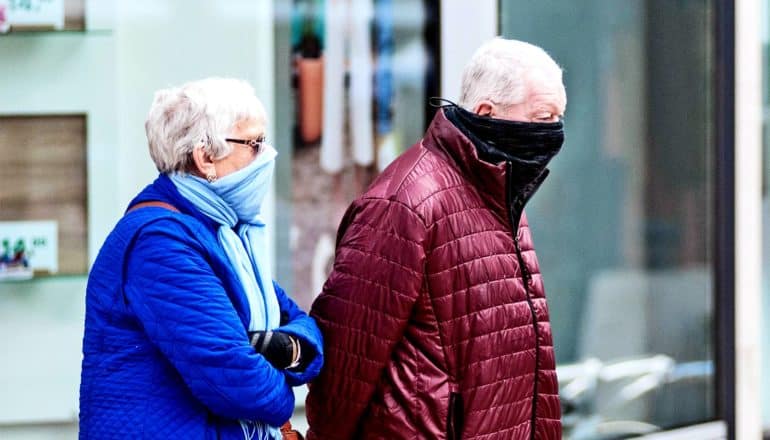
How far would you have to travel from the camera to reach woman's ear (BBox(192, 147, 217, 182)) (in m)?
2.47

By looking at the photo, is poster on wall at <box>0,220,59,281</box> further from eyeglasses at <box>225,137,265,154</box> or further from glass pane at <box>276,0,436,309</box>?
eyeglasses at <box>225,137,265,154</box>

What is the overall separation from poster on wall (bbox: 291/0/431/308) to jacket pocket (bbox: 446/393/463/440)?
66.0 inches

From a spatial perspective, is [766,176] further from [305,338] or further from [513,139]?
[305,338]

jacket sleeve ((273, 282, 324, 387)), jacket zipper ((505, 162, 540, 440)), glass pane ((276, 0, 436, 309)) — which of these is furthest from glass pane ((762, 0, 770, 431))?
jacket sleeve ((273, 282, 324, 387))

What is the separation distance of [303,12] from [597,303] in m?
1.77

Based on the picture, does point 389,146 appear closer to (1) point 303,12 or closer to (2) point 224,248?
(1) point 303,12

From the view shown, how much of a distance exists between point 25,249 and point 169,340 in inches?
65.9

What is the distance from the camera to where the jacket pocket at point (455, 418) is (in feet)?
8.95

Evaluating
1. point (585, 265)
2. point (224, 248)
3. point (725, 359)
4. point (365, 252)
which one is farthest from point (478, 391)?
point (725, 359)

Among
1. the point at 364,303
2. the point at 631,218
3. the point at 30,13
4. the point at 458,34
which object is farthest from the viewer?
the point at 631,218

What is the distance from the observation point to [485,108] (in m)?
2.79

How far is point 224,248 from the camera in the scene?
2502 mm

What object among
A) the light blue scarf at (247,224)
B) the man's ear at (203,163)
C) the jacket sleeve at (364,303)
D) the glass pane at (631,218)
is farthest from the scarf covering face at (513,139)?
the glass pane at (631,218)

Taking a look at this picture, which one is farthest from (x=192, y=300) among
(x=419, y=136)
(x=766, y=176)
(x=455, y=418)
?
(x=766, y=176)
